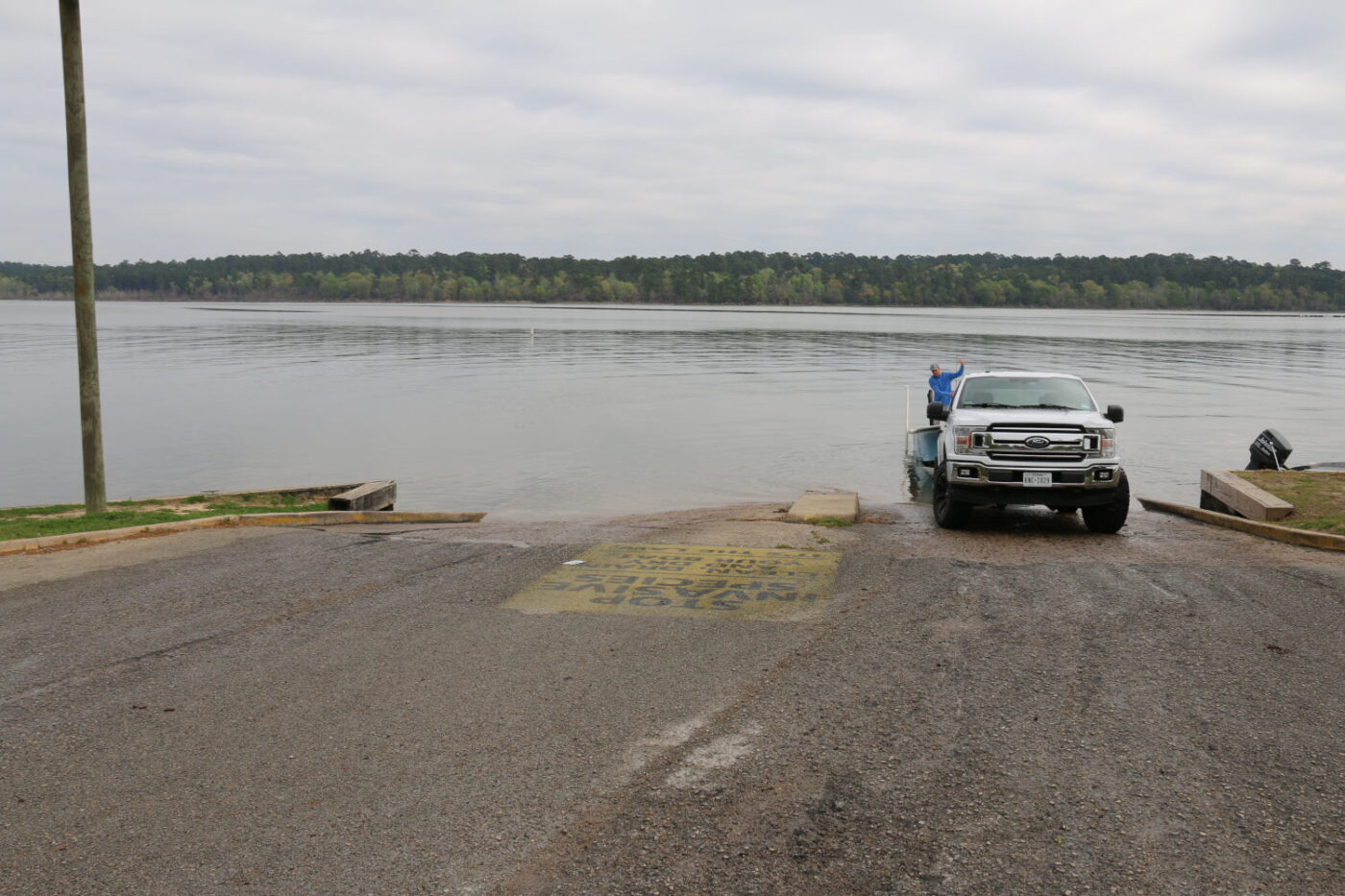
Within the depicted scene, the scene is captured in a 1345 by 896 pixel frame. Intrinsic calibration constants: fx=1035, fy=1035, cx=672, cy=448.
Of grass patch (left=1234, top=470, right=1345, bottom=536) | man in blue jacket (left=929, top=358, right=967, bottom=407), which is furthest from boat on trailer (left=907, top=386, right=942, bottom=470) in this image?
grass patch (left=1234, top=470, right=1345, bottom=536)

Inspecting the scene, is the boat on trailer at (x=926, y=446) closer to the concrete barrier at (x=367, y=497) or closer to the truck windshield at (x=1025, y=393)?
the truck windshield at (x=1025, y=393)

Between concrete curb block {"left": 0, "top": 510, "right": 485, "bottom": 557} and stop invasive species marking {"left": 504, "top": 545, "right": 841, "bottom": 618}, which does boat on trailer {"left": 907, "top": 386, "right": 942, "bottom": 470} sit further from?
stop invasive species marking {"left": 504, "top": 545, "right": 841, "bottom": 618}

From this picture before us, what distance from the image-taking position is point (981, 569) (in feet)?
32.0

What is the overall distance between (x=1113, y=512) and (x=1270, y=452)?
791 cm

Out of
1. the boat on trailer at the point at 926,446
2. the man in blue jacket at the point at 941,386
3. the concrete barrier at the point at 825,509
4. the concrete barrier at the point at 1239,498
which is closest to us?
the concrete barrier at the point at 1239,498

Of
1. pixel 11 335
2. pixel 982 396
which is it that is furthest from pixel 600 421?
pixel 11 335

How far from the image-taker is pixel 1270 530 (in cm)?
1177

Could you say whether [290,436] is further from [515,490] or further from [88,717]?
[88,717]

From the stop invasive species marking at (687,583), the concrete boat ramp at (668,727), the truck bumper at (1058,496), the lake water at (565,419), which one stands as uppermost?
the truck bumper at (1058,496)

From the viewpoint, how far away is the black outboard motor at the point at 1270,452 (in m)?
17.8

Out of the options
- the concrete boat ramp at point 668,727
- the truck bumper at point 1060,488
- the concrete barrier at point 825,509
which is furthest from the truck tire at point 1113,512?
the concrete barrier at point 825,509

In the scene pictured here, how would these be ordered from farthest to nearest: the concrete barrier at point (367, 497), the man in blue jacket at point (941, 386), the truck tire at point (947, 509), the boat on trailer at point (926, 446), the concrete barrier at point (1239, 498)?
the man in blue jacket at point (941, 386), the boat on trailer at point (926, 446), the concrete barrier at point (367, 497), the concrete barrier at point (1239, 498), the truck tire at point (947, 509)

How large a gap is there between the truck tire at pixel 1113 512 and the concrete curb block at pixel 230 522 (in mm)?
7783

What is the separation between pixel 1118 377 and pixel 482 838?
4977 centimetres
